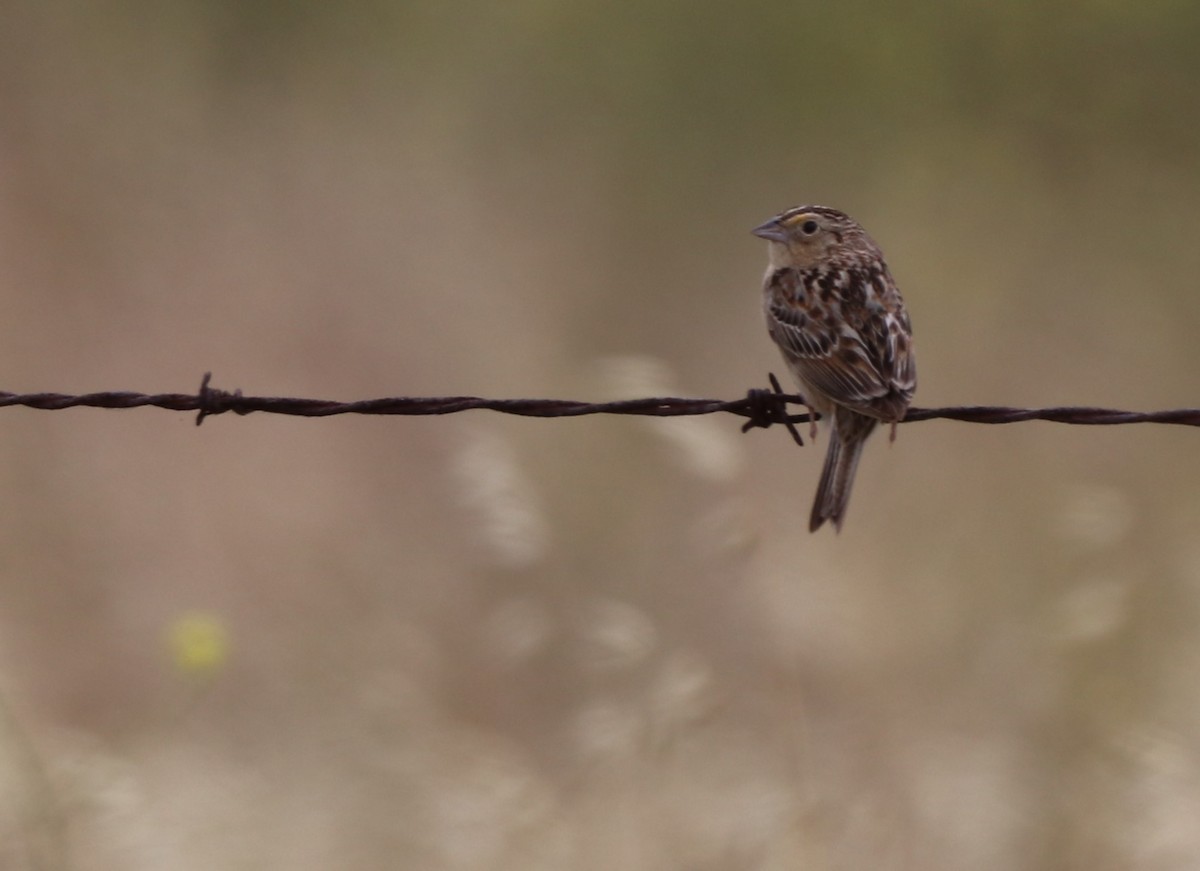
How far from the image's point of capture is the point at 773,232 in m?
6.59

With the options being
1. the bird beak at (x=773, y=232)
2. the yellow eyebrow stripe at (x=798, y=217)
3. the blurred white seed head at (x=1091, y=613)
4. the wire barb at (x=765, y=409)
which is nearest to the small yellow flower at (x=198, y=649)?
the wire barb at (x=765, y=409)

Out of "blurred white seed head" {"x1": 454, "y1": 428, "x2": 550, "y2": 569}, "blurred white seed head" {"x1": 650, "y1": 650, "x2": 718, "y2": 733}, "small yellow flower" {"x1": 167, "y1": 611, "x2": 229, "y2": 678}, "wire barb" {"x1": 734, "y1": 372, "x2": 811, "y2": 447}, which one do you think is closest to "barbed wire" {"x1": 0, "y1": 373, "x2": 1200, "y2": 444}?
"wire barb" {"x1": 734, "y1": 372, "x2": 811, "y2": 447}

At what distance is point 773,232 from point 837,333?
104 centimetres

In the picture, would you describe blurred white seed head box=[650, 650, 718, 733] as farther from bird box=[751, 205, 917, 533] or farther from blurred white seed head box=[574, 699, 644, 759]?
bird box=[751, 205, 917, 533]

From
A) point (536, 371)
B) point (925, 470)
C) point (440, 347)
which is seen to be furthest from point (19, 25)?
point (925, 470)

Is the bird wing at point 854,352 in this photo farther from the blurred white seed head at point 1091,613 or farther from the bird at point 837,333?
the blurred white seed head at point 1091,613

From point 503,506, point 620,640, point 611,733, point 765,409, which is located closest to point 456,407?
point 765,409

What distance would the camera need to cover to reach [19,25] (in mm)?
13641

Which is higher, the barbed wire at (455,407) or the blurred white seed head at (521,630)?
the barbed wire at (455,407)

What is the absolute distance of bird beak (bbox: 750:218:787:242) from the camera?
656 centimetres

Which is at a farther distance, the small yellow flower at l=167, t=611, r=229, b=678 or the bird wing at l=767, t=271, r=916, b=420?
the small yellow flower at l=167, t=611, r=229, b=678

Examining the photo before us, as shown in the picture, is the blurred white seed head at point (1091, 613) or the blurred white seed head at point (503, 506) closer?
the blurred white seed head at point (1091, 613)

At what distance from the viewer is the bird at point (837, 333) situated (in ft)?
17.4

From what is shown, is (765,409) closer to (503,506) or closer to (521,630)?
(521,630)
